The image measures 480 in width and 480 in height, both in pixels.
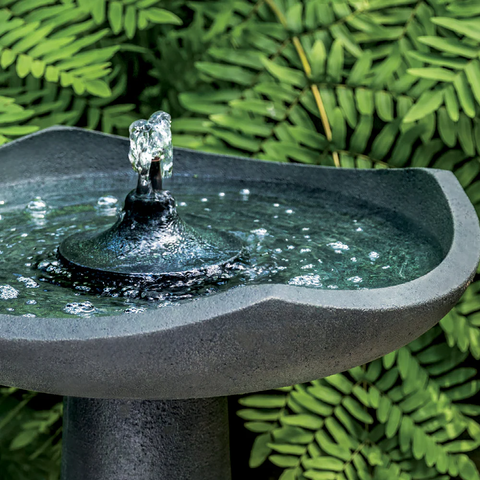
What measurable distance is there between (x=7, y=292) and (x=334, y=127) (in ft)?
3.35

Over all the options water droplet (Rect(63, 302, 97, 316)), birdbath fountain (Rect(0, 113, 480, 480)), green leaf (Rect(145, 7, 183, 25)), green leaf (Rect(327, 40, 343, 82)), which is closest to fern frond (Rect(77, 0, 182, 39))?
green leaf (Rect(145, 7, 183, 25))

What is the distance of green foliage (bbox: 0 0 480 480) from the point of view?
1.67m

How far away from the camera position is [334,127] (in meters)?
1.73

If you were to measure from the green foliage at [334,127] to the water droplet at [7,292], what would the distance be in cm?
74

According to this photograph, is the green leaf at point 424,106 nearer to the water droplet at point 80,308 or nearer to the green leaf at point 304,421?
the green leaf at point 304,421

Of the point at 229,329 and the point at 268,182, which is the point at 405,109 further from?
the point at 229,329

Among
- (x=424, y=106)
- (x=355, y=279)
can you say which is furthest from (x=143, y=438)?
(x=424, y=106)

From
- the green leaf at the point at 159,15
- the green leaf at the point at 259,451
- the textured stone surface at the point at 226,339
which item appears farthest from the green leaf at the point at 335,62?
the textured stone surface at the point at 226,339

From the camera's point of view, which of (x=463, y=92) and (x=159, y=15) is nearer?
(x=463, y=92)

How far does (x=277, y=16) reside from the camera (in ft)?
6.42

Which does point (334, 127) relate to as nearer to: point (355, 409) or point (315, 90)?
point (315, 90)

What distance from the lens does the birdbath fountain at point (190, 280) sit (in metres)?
0.67

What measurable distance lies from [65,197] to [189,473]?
53 cm

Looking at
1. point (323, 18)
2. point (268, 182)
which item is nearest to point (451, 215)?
point (268, 182)
